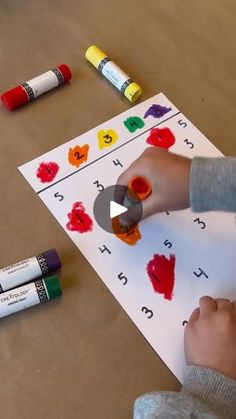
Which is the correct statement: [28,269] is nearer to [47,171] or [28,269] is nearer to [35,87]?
[47,171]

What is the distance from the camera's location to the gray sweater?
585 mm

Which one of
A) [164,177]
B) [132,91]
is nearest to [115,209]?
[164,177]

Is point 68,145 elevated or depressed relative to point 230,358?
elevated

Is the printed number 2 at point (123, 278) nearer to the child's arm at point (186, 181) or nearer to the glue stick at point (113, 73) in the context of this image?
the child's arm at point (186, 181)

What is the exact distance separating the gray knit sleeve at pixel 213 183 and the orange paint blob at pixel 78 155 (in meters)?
0.19

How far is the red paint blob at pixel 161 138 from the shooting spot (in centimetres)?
80

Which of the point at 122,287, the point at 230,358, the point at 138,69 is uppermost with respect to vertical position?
the point at 138,69

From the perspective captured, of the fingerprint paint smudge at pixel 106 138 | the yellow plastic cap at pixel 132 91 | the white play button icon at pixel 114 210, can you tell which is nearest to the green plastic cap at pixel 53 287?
the white play button icon at pixel 114 210

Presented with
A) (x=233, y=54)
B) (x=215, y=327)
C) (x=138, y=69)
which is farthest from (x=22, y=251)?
(x=233, y=54)

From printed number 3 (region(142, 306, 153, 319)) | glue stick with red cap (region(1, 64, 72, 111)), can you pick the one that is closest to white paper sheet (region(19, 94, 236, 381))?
printed number 3 (region(142, 306, 153, 319))

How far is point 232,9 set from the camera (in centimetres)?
96

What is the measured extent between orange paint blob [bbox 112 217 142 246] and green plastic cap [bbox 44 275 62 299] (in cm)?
11

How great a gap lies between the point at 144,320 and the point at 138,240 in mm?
108

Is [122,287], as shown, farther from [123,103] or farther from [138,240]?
[123,103]
